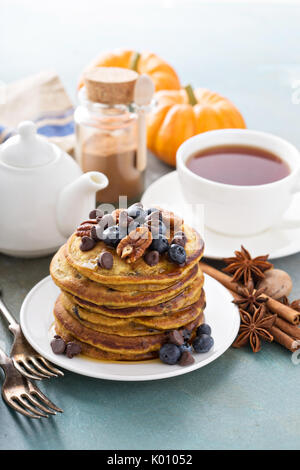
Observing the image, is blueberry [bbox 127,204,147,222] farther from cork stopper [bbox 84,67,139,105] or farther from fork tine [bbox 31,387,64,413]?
cork stopper [bbox 84,67,139,105]

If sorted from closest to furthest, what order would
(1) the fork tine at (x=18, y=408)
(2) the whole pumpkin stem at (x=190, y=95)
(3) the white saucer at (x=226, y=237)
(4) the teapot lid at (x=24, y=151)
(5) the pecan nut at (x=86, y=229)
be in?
(1) the fork tine at (x=18, y=408), (5) the pecan nut at (x=86, y=229), (4) the teapot lid at (x=24, y=151), (3) the white saucer at (x=226, y=237), (2) the whole pumpkin stem at (x=190, y=95)

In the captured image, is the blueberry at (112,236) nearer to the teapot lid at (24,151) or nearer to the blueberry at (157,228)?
the blueberry at (157,228)

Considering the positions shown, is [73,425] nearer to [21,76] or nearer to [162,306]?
[162,306]

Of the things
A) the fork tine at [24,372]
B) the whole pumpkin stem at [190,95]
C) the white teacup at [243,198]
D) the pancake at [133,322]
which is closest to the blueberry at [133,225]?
the pancake at [133,322]

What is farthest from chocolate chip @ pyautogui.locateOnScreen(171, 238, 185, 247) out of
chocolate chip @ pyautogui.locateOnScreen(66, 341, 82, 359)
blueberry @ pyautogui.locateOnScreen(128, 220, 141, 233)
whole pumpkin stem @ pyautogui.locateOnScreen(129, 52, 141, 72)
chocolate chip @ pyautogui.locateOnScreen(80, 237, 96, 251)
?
whole pumpkin stem @ pyautogui.locateOnScreen(129, 52, 141, 72)

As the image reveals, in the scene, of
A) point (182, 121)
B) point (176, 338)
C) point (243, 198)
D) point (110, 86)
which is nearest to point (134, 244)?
point (176, 338)

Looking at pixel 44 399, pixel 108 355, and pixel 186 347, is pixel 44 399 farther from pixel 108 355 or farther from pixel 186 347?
pixel 186 347
